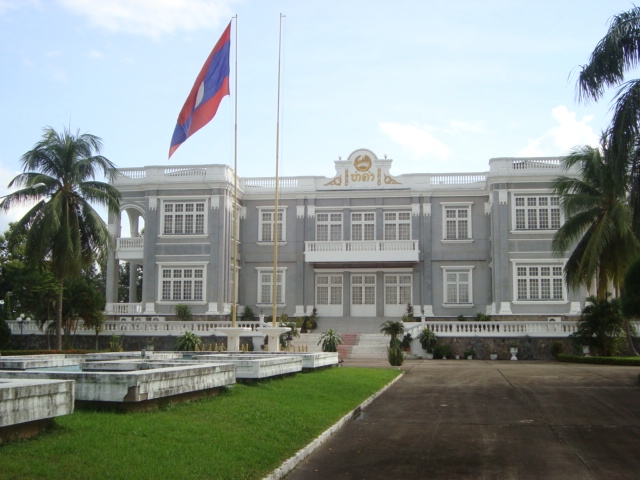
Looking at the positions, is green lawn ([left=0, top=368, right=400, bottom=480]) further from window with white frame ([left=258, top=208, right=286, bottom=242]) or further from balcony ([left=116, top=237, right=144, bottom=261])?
window with white frame ([left=258, top=208, right=286, bottom=242])

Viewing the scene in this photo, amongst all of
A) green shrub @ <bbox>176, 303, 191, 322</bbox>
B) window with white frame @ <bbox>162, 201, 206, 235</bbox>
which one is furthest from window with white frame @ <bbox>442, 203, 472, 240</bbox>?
green shrub @ <bbox>176, 303, 191, 322</bbox>

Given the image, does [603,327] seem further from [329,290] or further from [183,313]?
[183,313]

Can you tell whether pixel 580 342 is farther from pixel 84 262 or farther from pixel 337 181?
pixel 84 262

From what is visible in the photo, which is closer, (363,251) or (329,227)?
(363,251)

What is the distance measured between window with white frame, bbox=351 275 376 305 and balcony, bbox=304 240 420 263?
4.64 ft

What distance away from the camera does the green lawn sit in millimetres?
6547

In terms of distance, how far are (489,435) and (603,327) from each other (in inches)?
811

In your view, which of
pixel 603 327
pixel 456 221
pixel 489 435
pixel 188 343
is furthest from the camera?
pixel 456 221

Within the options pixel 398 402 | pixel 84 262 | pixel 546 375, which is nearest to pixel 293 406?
pixel 398 402

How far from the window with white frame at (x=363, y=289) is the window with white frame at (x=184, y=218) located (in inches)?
335

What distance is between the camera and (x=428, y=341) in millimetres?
32906

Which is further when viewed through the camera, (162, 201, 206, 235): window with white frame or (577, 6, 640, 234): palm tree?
(162, 201, 206, 235): window with white frame

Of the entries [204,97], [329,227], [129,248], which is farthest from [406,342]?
[204,97]

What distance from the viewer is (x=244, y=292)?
133 ft
